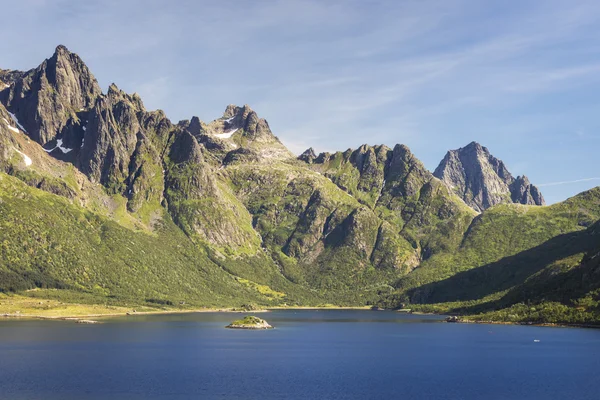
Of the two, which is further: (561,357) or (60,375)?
(561,357)

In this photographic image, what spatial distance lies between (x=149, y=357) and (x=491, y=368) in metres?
92.9

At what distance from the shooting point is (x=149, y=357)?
178 metres

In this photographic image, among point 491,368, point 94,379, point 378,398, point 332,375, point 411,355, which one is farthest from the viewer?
point 411,355

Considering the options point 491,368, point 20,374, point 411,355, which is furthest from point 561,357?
point 20,374

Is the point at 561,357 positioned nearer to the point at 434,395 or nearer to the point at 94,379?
the point at 434,395

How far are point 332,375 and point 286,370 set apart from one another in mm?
13309

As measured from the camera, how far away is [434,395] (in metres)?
125

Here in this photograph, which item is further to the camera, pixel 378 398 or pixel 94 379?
pixel 94 379

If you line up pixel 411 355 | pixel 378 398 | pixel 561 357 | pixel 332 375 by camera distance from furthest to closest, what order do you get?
pixel 411 355 < pixel 561 357 < pixel 332 375 < pixel 378 398

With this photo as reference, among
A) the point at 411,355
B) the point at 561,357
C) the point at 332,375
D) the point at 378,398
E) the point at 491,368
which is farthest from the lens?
the point at 411,355

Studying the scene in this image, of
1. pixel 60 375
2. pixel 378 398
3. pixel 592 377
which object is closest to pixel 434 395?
pixel 378 398

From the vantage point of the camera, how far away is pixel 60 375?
141375 mm

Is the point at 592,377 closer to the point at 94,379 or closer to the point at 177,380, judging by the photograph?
the point at 177,380

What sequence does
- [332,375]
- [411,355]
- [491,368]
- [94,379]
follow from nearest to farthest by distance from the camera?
[94,379]
[332,375]
[491,368]
[411,355]
